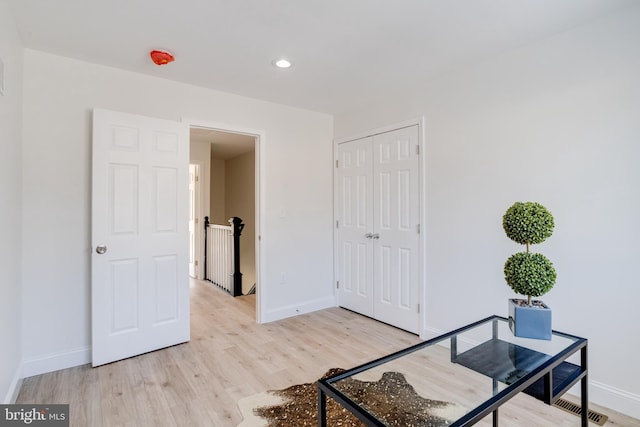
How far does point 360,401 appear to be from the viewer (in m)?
1.22

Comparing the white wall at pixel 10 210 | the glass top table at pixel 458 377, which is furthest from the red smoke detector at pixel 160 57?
the glass top table at pixel 458 377

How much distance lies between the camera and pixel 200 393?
2.14m

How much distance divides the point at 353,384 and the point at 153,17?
2.31m

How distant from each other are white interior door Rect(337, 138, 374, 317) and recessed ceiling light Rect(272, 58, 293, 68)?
4.18 feet

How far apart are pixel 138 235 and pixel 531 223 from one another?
2.78m

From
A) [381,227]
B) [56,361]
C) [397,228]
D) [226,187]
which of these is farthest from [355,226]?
[226,187]

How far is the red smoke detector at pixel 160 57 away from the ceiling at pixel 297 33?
0.04 m

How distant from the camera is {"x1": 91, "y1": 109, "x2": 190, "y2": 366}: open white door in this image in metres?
2.51

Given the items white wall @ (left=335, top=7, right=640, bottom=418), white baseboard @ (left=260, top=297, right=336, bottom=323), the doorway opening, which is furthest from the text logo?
white wall @ (left=335, top=7, right=640, bottom=418)

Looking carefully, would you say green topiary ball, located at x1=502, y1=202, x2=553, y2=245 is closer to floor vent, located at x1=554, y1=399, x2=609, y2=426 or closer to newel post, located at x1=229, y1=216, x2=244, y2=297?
floor vent, located at x1=554, y1=399, x2=609, y2=426

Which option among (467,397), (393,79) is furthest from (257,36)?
(467,397)

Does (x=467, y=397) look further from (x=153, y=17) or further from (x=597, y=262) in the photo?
(x=153, y=17)

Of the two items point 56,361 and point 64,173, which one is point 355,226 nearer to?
point 64,173

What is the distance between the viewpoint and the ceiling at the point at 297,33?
1.87 m
